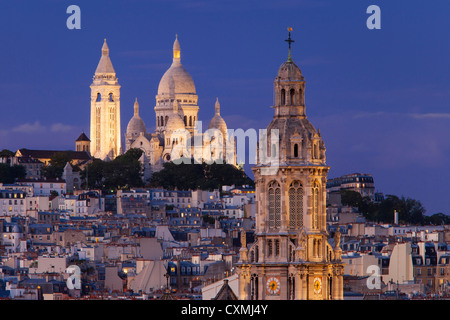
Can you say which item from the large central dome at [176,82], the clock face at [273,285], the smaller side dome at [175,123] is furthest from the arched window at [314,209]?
the large central dome at [176,82]

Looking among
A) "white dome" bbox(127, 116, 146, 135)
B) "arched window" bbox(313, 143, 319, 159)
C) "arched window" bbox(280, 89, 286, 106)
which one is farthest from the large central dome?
"arched window" bbox(313, 143, 319, 159)

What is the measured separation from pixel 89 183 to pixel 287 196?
12673 centimetres

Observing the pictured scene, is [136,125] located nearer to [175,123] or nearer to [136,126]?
[136,126]

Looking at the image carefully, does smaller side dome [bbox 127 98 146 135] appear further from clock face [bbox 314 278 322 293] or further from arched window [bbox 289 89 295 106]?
clock face [bbox 314 278 322 293]

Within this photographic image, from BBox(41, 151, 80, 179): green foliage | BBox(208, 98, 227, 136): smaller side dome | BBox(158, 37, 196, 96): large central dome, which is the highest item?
BBox(158, 37, 196, 96): large central dome

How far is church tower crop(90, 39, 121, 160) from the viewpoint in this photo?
7338 inches

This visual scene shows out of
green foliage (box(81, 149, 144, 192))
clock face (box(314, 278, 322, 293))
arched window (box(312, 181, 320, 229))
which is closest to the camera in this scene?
clock face (box(314, 278, 322, 293))

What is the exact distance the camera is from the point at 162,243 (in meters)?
104

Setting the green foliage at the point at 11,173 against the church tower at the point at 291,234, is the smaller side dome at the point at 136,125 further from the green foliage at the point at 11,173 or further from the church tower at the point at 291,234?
the church tower at the point at 291,234

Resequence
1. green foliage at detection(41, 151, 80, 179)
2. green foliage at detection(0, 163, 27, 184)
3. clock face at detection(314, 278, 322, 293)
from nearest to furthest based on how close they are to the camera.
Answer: clock face at detection(314, 278, 322, 293) → green foliage at detection(0, 163, 27, 184) → green foliage at detection(41, 151, 80, 179)

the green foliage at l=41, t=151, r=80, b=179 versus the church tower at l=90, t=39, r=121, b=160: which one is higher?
the church tower at l=90, t=39, r=121, b=160

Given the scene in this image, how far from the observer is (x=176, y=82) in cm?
18262

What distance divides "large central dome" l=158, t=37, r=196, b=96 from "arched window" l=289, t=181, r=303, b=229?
491ft

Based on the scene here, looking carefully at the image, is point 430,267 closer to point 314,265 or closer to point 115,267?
point 115,267
